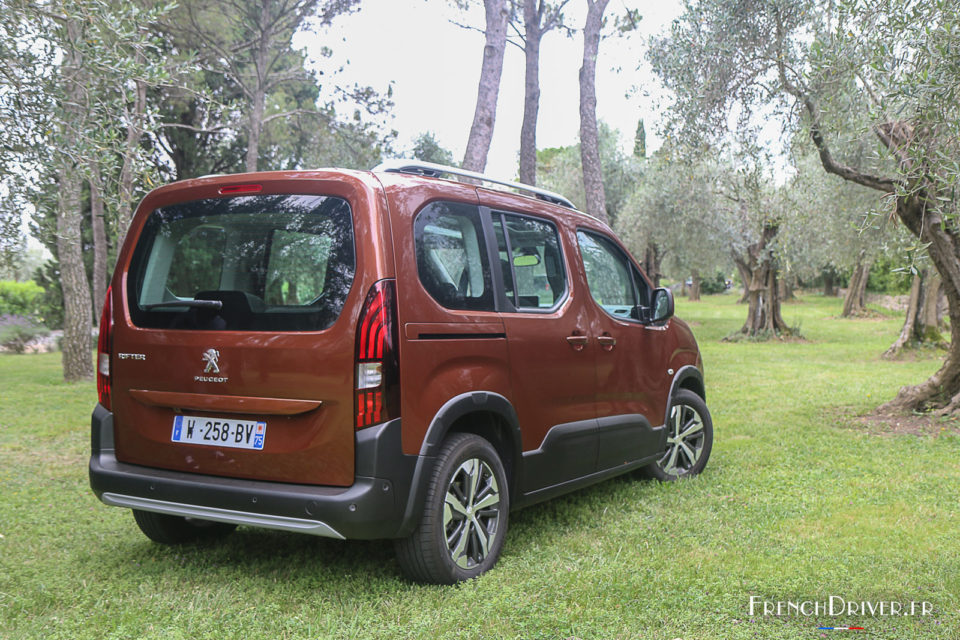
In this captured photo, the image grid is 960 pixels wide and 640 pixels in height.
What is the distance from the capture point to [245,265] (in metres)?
4.01

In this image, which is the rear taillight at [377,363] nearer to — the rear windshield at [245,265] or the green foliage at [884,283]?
the rear windshield at [245,265]

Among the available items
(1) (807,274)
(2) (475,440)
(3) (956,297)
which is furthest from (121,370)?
(1) (807,274)

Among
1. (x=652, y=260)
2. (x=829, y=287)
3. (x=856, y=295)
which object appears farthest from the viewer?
(x=829, y=287)

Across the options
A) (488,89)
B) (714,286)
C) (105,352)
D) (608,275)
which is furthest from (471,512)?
(714,286)

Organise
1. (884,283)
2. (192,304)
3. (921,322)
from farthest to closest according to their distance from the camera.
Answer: (884,283)
(921,322)
(192,304)

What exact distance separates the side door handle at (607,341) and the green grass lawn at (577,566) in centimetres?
111

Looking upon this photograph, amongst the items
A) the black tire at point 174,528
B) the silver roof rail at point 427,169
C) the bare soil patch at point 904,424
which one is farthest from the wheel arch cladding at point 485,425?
the bare soil patch at point 904,424

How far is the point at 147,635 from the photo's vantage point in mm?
3375

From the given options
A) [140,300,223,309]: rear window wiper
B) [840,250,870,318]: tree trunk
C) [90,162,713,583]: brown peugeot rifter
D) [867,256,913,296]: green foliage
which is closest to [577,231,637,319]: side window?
[90,162,713,583]: brown peugeot rifter

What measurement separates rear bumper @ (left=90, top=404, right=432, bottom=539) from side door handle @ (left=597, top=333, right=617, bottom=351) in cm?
184

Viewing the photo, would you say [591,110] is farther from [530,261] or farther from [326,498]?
[326,498]

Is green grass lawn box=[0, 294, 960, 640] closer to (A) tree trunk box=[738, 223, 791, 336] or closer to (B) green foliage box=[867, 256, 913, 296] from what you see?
(A) tree trunk box=[738, 223, 791, 336]

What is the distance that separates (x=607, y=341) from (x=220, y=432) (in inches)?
101

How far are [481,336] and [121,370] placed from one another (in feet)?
6.02
